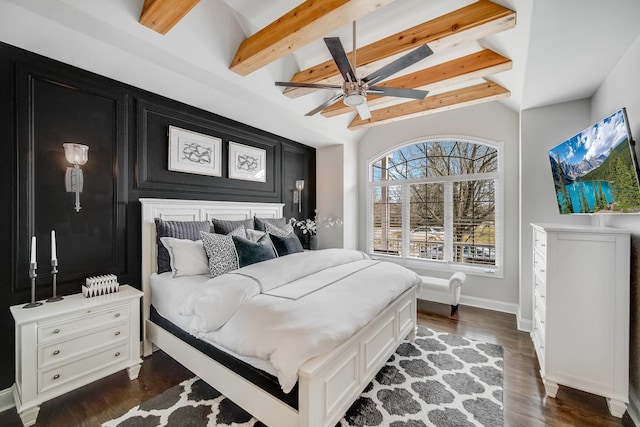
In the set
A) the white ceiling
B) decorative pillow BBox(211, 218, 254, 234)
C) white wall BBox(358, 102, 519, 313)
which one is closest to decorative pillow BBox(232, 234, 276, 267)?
decorative pillow BBox(211, 218, 254, 234)

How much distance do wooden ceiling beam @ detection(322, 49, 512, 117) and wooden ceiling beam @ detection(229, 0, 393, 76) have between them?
4.78 feet

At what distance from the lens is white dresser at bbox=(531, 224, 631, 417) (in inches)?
73.1

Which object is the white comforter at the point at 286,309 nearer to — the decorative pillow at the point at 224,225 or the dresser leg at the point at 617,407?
the decorative pillow at the point at 224,225

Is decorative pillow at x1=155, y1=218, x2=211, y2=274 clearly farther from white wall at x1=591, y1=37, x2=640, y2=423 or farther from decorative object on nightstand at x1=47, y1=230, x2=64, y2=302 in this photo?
white wall at x1=591, y1=37, x2=640, y2=423

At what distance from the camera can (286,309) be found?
1683 mm

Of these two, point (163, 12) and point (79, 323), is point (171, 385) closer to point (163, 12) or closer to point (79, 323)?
point (79, 323)

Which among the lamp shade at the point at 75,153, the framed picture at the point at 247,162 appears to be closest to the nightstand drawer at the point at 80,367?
the lamp shade at the point at 75,153

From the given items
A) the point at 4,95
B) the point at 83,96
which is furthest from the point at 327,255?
the point at 4,95

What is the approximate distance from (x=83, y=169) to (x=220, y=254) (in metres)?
1.39

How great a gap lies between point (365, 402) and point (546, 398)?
1359 mm

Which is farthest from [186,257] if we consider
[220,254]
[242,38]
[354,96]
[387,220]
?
[387,220]

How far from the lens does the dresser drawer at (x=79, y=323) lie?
184 cm

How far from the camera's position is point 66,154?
7.11 ft

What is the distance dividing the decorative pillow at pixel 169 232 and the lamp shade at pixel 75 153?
77 centimetres
